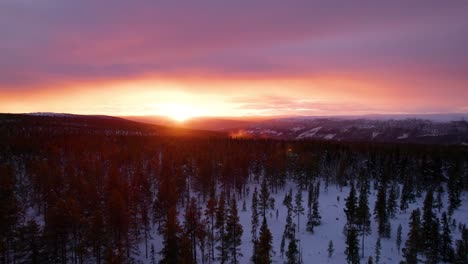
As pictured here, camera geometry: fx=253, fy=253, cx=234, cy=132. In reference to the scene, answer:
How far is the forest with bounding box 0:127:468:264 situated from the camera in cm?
3541

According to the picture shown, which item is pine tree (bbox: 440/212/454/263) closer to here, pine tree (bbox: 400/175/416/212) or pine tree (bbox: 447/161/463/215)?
pine tree (bbox: 400/175/416/212)

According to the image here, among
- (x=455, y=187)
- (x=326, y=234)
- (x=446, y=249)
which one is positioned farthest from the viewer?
(x=455, y=187)

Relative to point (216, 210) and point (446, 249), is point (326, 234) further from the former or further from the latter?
point (216, 210)

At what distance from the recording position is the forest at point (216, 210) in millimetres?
35406

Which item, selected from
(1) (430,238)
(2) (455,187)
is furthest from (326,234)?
(2) (455,187)

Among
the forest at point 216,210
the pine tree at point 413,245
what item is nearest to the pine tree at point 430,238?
the forest at point 216,210

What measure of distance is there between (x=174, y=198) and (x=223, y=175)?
1039 inches

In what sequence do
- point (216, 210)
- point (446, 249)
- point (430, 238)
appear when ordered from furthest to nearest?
point (216, 210) < point (446, 249) < point (430, 238)

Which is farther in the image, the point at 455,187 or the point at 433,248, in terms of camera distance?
the point at 455,187

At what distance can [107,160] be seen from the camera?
9231 cm

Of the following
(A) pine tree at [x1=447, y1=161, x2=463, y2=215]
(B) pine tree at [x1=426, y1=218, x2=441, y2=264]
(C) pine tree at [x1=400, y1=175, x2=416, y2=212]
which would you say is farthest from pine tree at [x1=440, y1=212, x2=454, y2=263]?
(A) pine tree at [x1=447, y1=161, x2=463, y2=215]

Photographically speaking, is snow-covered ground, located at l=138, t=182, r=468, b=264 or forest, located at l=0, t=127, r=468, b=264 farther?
snow-covered ground, located at l=138, t=182, r=468, b=264

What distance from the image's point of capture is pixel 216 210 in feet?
173

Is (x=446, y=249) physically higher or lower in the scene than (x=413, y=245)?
lower
